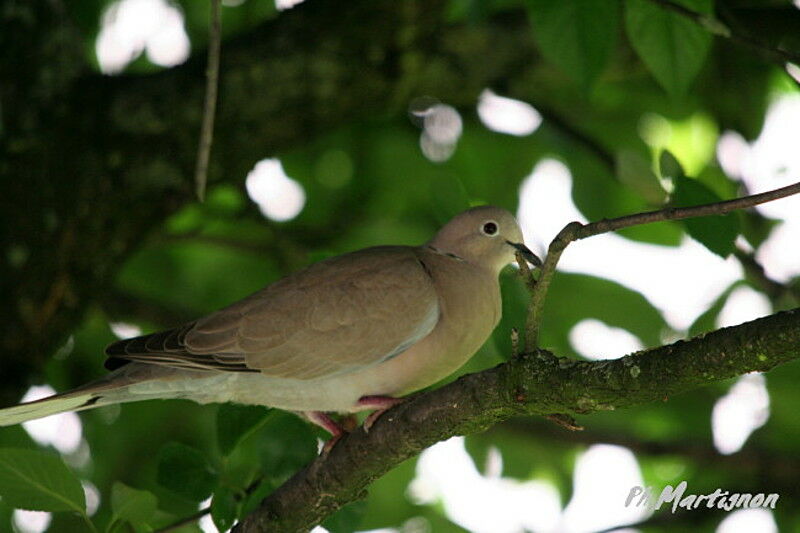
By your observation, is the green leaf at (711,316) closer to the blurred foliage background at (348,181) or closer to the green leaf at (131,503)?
the blurred foliage background at (348,181)

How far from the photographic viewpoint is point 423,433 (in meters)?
2.37

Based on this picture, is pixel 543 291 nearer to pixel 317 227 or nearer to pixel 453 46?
pixel 453 46

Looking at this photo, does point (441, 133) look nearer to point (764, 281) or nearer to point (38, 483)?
point (764, 281)

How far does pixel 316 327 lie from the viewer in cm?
305

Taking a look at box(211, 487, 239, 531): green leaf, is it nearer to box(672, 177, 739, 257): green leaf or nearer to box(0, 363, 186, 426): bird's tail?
box(0, 363, 186, 426): bird's tail

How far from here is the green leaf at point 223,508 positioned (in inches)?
109

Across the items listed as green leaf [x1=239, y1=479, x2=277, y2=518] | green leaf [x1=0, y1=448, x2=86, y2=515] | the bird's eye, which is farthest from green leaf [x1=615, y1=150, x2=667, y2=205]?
green leaf [x1=0, y1=448, x2=86, y2=515]

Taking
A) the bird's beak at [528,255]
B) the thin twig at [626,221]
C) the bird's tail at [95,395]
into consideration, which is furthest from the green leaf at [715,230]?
the bird's tail at [95,395]

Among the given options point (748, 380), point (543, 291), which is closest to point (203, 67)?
point (543, 291)

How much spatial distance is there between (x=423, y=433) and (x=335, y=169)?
118 inches

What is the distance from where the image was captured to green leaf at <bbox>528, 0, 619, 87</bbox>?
9.92ft

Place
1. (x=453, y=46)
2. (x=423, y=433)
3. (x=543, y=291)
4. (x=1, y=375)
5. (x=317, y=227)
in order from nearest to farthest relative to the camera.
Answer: (x=543, y=291)
(x=423, y=433)
(x=1, y=375)
(x=453, y=46)
(x=317, y=227)

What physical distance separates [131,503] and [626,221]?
1.48 metres

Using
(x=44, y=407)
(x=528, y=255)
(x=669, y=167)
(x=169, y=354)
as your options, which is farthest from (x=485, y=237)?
(x=44, y=407)
